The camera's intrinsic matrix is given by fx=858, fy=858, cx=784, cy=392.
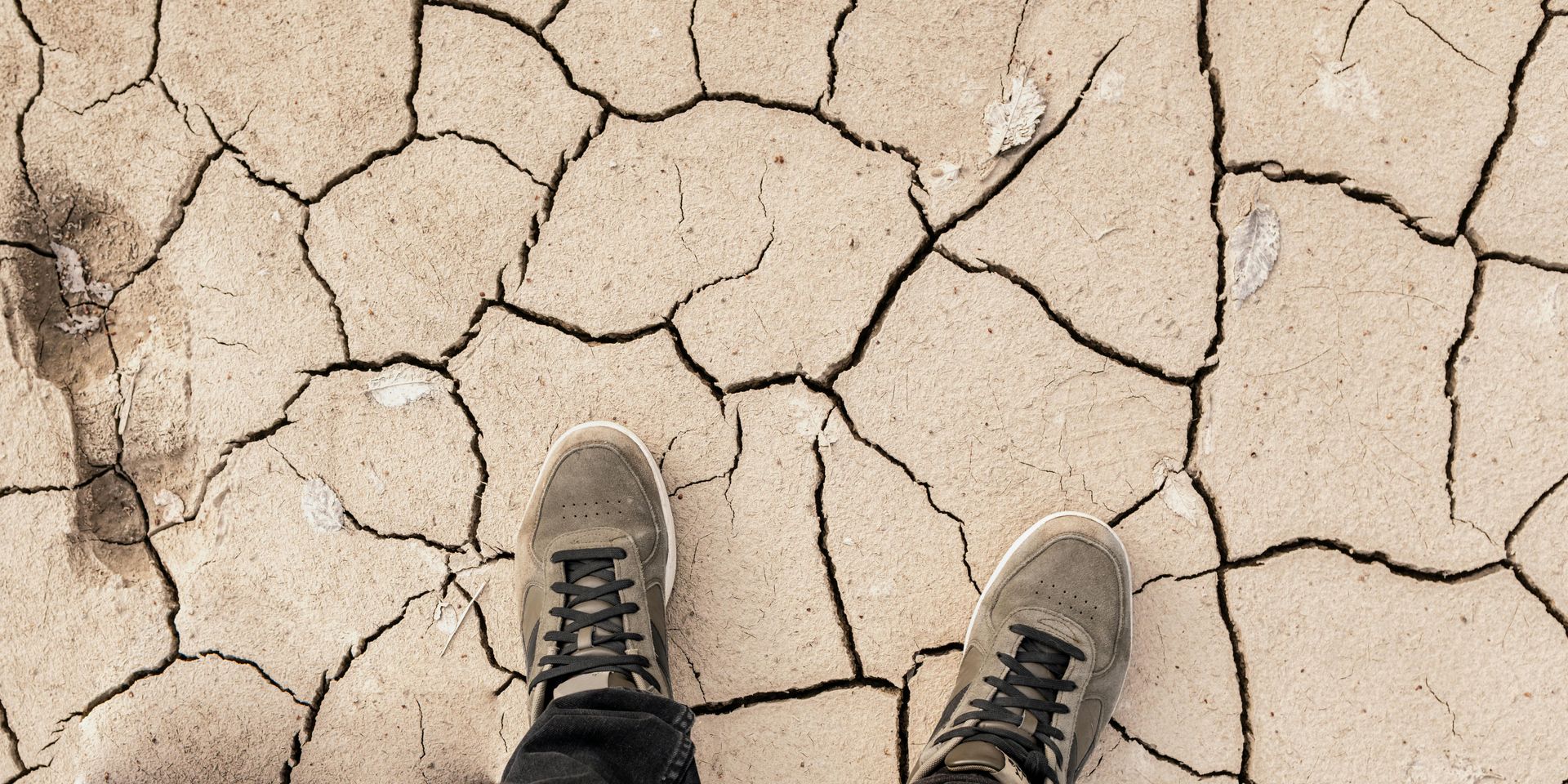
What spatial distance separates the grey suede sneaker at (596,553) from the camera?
1.78 m

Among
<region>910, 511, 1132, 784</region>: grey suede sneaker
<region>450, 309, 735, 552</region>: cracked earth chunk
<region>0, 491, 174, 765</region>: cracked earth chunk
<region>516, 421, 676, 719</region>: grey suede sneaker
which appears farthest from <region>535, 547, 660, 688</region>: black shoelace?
<region>0, 491, 174, 765</region>: cracked earth chunk

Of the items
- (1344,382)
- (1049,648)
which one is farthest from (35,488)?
(1344,382)

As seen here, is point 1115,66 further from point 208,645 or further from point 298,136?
point 208,645

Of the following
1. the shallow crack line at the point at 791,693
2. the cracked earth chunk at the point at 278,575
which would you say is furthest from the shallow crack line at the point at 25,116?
the shallow crack line at the point at 791,693

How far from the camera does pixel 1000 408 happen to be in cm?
179

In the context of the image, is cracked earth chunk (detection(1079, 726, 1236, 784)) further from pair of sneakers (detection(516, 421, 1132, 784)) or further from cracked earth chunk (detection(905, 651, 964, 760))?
cracked earth chunk (detection(905, 651, 964, 760))

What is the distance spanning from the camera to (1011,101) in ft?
5.86

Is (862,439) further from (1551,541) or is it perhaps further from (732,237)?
(1551,541)

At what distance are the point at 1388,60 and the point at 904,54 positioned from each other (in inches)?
38.6

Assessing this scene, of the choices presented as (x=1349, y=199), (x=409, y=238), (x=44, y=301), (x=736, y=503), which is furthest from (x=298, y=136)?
(x=1349, y=199)

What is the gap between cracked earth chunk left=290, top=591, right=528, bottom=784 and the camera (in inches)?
73.2

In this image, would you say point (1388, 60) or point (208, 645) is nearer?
point (1388, 60)

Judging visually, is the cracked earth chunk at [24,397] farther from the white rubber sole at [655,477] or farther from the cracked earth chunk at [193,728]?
the white rubber sole at [655,477]

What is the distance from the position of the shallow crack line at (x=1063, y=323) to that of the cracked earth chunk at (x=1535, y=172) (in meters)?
0.69
